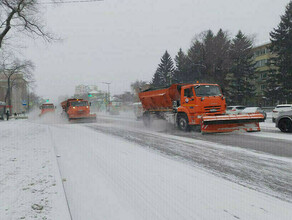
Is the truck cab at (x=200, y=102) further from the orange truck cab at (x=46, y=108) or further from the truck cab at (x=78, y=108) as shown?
the orange truck cab at (x=46, y=108)

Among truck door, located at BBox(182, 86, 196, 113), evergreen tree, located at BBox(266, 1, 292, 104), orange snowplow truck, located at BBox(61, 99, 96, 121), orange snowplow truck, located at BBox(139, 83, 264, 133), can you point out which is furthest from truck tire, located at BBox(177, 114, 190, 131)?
evergreen tree, located at BBox(266, 1, 292, 104)

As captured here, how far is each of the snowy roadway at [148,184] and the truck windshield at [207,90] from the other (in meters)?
5.05

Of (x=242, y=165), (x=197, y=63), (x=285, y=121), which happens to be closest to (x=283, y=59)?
(x=197, y=63)

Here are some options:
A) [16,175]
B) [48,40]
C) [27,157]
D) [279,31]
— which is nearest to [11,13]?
[48,40]

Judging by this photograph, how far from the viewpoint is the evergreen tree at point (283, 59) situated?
35.3 meters

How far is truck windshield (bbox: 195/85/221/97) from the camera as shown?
11.2m

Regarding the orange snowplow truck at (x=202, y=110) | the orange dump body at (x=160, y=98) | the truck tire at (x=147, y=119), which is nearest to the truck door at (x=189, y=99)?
the orange snowplow truck at (x=202, y=110)

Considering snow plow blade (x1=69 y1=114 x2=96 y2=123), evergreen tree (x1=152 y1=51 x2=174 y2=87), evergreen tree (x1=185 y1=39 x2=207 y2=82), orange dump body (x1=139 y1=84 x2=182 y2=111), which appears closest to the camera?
orange dump body (x1=139 y1=84 x2=182 y2=111)

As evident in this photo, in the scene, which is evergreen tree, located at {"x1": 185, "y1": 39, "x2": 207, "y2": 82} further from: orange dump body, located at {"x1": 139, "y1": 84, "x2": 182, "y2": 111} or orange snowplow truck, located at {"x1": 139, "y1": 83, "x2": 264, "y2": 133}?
orange snowplow truck, located at {"x1": 139, "y1": 83, "x2": 264, "y2": 133}

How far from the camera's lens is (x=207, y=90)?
1132cm

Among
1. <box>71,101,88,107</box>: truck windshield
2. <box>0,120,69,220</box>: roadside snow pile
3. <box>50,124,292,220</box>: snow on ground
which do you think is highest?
<box>71,101,88,107</box>: truck windshield

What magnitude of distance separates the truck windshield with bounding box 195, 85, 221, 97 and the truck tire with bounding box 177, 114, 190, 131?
1.47 m

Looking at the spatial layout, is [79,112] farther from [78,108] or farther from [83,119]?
[83,119]

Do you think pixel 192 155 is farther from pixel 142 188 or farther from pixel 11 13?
pixel 11 13
